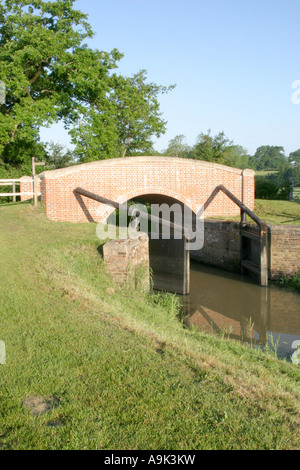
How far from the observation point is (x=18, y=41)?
22359 millimetres

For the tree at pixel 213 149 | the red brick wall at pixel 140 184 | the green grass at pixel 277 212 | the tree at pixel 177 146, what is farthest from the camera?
the tree at pixel 177 146

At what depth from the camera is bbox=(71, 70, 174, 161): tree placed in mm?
25109

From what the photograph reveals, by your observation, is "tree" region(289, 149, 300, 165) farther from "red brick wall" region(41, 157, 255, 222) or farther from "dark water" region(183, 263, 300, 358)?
"dark water" region(183, 263, 300, 358)

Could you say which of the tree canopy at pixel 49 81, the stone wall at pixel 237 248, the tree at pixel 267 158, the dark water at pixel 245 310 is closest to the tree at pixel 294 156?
the tree at pixel 267 158

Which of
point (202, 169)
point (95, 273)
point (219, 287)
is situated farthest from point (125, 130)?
point (95, 273)

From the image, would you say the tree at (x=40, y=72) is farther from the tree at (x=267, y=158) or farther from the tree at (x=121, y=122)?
the tree at (x=267, y=158)

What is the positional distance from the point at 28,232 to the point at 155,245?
16.8 feet

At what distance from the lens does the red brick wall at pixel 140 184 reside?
52.5ft

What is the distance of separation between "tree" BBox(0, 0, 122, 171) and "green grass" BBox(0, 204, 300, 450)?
17.5 m

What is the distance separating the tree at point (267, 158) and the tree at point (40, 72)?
169 feet

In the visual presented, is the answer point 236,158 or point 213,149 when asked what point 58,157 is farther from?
point 236,158

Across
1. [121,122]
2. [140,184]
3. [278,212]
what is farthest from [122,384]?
[121,122]

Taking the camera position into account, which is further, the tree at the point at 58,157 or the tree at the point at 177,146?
the tree at the point at 177,146

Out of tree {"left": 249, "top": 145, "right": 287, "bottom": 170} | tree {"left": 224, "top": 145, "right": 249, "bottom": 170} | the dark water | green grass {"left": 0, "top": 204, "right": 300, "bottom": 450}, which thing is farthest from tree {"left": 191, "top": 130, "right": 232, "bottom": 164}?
tree {"left": 249, "top": 145, "right": 287, "bottom": 170}
